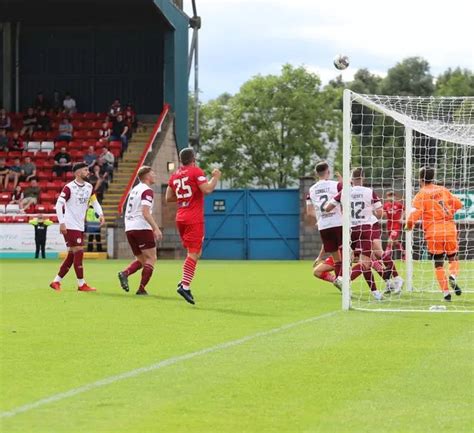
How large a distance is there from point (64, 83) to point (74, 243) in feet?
100

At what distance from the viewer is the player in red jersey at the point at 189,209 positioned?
54.0ft

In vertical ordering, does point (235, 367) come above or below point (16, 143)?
below

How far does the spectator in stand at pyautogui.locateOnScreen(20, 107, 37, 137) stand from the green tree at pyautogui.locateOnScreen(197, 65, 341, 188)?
4175 cm

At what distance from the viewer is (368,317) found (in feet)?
47.8

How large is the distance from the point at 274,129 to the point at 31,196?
49138 mm

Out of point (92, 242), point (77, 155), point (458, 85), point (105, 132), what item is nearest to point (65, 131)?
point (105, 132)

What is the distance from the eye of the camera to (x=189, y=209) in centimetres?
1662

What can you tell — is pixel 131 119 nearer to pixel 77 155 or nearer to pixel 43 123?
pixel 77 155

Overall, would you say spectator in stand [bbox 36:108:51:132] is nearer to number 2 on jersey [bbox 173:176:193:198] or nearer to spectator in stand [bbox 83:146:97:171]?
spectator in stand [bbox 83:146:97:171]

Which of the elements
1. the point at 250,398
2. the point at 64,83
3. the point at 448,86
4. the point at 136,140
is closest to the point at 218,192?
the point at 136,140

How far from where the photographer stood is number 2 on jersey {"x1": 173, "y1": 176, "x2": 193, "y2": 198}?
16578mm

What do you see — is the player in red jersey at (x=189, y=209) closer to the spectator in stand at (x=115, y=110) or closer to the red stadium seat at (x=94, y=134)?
the red stadium seat at (x=94, y=134)

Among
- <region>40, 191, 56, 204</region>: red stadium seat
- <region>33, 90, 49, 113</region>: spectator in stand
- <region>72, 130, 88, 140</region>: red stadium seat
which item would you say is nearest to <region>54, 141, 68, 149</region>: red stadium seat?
<region>72, 130, 88, 140</region>: red stadium seat

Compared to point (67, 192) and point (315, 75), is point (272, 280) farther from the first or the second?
point (315, 75)
